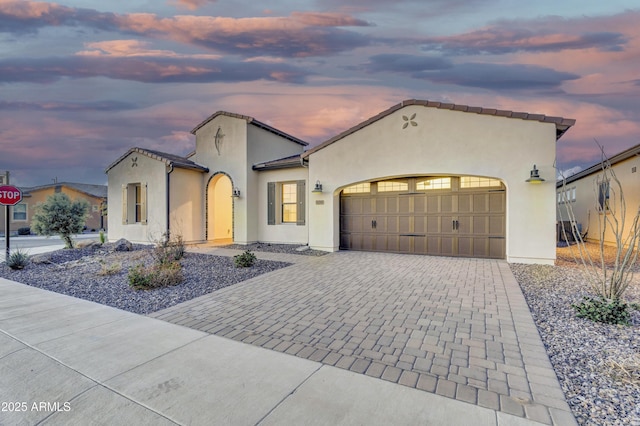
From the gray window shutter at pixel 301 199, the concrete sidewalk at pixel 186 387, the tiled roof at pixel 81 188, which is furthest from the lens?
the tiled roof at pixel 81 188

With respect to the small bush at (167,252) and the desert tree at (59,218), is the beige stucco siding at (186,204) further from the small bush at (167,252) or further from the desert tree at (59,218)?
the small bush at (167,252)

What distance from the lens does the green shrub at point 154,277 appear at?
5.88m

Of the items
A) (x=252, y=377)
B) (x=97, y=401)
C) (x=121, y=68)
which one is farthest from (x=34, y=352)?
(x=121, y=68)

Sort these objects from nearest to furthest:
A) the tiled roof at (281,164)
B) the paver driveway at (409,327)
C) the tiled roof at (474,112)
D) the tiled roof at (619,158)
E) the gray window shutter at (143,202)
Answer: the paver driveway at (409,327) < the tiled roof at (474,112) < the tiled roof at (619,158) < the tiled roof at (281,164) < the gray window shutter at (143,202)

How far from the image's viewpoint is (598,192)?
385 inches

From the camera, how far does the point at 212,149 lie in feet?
45.2

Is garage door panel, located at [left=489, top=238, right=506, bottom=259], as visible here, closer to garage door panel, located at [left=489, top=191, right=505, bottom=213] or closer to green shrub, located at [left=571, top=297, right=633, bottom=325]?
garage door panel, located at [left=489, top=191, right=505, bottom=213]

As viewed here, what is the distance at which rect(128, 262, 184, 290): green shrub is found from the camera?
5.88 meters

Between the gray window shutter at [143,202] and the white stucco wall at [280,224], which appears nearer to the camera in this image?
the white stucco wall at [280,224]

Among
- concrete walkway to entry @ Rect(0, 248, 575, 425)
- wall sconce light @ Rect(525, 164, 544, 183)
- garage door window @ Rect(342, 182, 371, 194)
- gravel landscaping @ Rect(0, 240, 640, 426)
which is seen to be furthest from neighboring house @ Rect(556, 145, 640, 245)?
concrete walkway to entry @ Rect(0, 248, 575, 425)

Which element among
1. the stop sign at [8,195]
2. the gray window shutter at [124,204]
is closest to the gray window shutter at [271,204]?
the gray window shutter at [124,204]

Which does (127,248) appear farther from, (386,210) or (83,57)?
(386,210)

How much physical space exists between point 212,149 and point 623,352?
14.4 meters

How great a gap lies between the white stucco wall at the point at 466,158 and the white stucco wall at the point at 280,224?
4.97 feet
